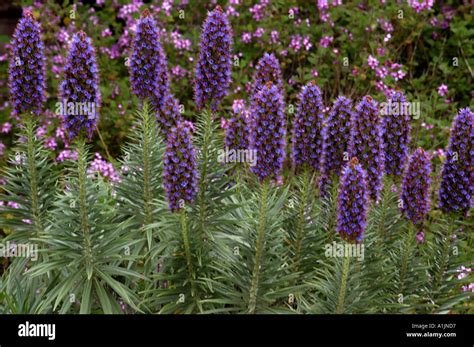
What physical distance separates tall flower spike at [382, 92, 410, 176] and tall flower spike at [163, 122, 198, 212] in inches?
47.1

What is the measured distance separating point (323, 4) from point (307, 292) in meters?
5.16

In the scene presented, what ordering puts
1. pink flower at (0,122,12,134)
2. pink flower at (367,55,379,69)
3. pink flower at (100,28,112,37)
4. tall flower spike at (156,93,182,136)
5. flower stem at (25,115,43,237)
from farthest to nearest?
pink flower at (100,28,112,37)
pink flower at (367,55,379,69)
pink flower at (0,122,12,134)
tall flower spike at (156,93,182,136)
flower stem at (25,115,43,237)

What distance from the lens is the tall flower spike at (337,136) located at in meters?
4.15

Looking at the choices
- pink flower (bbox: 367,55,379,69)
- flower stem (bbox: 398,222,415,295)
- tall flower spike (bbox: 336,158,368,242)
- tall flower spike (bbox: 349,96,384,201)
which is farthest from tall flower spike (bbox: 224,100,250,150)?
pink flower (bbox: 367,55,379,69)

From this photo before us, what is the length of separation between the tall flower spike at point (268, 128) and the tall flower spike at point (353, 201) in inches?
15.8

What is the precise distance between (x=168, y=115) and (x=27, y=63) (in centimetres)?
100

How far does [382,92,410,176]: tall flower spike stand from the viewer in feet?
13.7

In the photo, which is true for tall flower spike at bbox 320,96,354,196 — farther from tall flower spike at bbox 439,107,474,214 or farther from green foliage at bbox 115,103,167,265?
green foliage at bbox 115,103,167,265

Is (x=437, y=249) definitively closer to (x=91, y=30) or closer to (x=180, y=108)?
(x=180, y=108)

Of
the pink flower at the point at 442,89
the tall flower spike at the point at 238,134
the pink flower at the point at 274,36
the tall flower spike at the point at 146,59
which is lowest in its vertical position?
the tall flower spike at the point at 238,134

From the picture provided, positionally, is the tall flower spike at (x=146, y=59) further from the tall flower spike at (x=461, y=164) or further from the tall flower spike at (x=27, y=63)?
the tall flower spike at (x=461, y=164)

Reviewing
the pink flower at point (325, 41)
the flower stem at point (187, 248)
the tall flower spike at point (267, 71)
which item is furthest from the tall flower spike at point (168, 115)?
the pink flower at point (325, 41)
